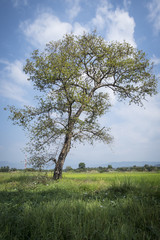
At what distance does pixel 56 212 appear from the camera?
3695 mm

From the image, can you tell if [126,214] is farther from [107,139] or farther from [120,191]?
[107,139]

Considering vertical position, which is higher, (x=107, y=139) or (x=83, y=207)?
(x=107, y=139)

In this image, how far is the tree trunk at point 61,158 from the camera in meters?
14.8

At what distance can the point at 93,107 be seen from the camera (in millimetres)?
14070

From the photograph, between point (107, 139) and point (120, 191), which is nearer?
point (120, 191)

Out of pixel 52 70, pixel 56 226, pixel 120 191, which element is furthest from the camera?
pixel 52 70

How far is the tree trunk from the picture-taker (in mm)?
14758

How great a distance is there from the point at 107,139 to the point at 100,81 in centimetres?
634

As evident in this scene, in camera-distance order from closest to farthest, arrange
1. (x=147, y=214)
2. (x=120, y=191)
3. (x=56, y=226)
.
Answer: (x=56, y=226) → (x=147, y=214) → (x=120, y=191)

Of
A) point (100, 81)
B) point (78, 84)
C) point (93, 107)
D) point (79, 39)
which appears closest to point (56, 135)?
point (93, 107)

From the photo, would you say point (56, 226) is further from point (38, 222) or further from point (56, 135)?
point (56, 135)

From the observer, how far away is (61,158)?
48.9 feet

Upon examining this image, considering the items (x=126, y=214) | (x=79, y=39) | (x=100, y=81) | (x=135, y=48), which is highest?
(x=79, y=39)

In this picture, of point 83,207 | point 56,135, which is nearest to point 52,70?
point 56,135
